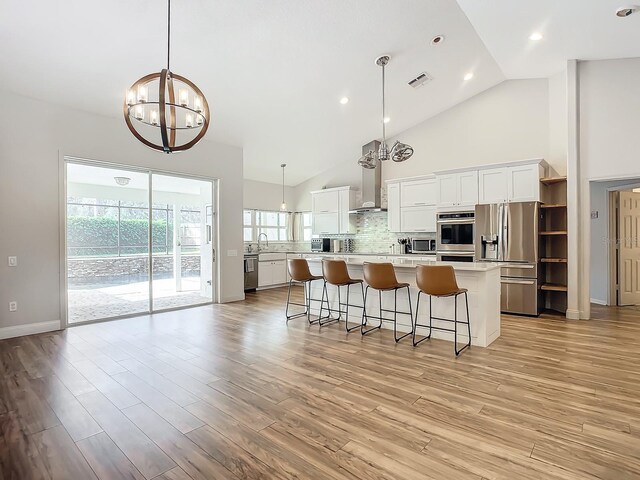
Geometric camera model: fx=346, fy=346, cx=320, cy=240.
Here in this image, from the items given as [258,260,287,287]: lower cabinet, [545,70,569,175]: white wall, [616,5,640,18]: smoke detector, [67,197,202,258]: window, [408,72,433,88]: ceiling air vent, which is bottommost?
[258,260,287,287]: lower cabinet

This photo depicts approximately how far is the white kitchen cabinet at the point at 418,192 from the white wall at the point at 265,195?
11.8 ft

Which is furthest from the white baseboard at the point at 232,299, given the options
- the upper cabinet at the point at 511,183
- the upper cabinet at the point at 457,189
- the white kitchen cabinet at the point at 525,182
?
the white kitchen cabinet at the point at 525,182

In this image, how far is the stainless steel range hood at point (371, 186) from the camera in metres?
7.64

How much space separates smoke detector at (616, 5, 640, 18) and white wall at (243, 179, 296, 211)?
7.15 m

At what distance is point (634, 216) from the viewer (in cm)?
633

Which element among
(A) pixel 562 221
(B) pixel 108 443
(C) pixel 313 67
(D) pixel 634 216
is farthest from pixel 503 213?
(B) pixel 108 443

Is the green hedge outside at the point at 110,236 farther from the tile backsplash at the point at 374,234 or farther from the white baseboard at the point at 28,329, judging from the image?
the tile backsplash at the point at 374,234

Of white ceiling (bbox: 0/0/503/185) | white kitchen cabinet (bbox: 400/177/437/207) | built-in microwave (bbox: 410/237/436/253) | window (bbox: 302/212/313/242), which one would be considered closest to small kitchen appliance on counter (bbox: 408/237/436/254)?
built-in microwave (bbox: 410/237/436/253)

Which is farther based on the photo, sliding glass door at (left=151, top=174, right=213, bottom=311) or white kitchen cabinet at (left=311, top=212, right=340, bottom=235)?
white kitchen cabinet at (left=311, top=212, right=340, bottom=235)

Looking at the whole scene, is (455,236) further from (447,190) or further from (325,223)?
(325,223)

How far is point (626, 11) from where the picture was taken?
380 centimetres

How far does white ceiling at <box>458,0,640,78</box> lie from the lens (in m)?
3.92

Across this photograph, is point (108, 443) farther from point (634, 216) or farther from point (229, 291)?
point (634, 216)

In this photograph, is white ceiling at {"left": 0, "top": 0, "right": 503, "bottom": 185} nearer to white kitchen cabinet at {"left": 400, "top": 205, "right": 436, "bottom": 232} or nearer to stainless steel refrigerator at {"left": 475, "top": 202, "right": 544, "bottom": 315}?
white kitchen cabinet at {"left": 400, "top": 205, "right": 436, "bottom": 232}
